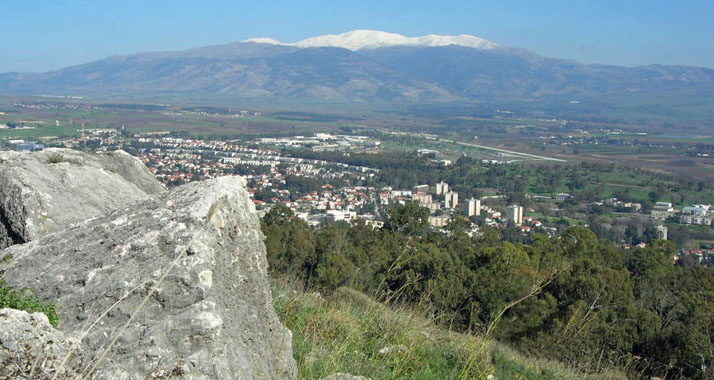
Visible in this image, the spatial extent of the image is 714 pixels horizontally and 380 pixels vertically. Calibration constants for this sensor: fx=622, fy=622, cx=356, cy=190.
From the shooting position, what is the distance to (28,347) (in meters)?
2.32

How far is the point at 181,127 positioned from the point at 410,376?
2883 inches

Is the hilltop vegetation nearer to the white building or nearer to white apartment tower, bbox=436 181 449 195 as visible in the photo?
the white building

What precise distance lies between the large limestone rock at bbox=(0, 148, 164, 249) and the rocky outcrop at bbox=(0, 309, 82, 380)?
2.62 metres

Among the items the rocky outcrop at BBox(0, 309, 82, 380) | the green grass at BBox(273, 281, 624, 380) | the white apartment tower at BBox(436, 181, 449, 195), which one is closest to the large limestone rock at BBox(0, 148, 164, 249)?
the green grass at BBox(273, 281, 624, 380)

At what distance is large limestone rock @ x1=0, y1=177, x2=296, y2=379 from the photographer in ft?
8.96

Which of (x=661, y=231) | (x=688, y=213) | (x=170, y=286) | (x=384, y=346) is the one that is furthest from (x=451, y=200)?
(x=170, y=286)

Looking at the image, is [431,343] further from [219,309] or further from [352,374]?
[219,309]

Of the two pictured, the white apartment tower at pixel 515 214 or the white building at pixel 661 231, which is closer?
the white building at pixel 661 231

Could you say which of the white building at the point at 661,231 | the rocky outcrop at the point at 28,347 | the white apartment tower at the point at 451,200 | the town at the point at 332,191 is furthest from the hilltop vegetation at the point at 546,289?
the white apartment tower at the point at 451,200

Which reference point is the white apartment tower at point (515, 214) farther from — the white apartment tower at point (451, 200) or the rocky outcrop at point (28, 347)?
the rocky outcrop at point (28, 347)

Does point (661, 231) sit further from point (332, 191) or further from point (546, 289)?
point (546, 289)

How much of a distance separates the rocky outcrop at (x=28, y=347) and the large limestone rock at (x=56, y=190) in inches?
103

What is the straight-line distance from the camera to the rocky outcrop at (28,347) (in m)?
2.28

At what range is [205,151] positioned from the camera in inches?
2079
